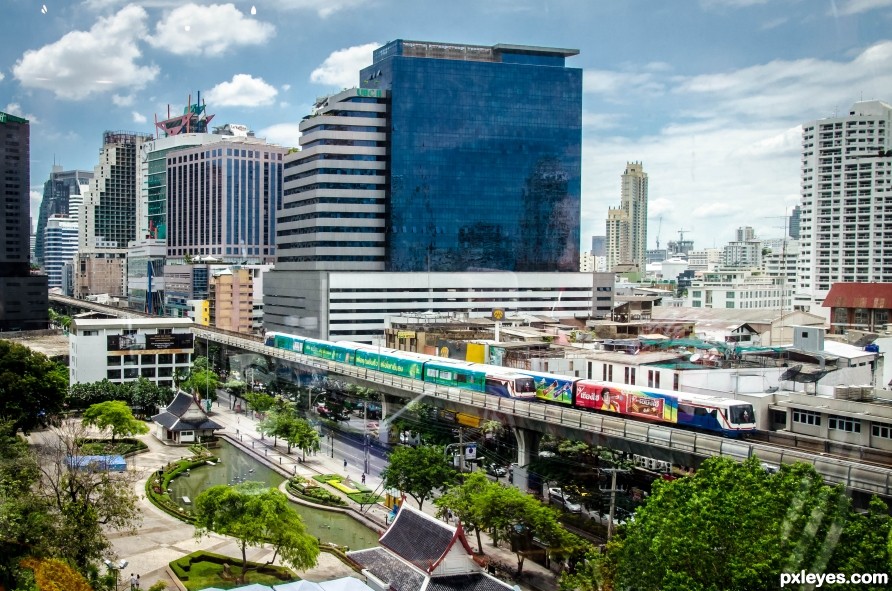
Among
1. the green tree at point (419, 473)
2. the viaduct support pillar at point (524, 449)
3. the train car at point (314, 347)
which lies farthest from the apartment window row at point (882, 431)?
the train car at point (314, 347)

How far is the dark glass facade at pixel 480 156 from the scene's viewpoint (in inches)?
1339

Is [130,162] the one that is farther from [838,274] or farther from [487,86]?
[838,274]

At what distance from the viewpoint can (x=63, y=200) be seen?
74.0 meters

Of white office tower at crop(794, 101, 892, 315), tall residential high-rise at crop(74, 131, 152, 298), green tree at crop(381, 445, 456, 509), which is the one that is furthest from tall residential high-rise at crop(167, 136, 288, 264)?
green tree at crop(381, 445, 456, 509)

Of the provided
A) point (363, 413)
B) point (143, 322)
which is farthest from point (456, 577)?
point (143, 322)

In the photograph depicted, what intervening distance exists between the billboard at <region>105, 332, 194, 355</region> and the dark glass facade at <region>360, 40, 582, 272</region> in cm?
1051

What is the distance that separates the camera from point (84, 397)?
21922 mm

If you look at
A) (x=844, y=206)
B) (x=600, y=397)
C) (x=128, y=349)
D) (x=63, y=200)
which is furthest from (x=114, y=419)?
(x=63, y=200)

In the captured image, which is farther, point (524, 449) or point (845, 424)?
point (524, 449)

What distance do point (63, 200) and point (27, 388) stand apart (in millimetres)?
61111

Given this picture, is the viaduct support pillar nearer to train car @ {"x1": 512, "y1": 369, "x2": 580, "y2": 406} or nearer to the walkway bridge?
the walkway bridge

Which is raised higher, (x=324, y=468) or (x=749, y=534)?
(x=749, y=534)

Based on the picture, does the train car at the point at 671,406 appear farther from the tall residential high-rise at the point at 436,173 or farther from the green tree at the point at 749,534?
the tall residential high-rise at the point at 436,173

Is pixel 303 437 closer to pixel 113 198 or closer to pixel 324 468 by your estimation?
pixel 324 468
